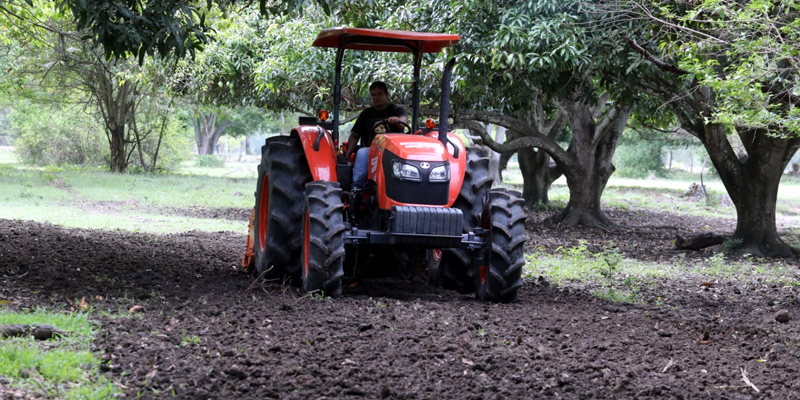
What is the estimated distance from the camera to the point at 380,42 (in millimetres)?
8508

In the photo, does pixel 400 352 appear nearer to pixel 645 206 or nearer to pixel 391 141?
pixel 391 141

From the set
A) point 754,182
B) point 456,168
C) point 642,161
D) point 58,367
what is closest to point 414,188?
point 456,168

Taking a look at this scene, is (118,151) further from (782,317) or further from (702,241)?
(782,317)

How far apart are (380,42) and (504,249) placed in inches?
97.2

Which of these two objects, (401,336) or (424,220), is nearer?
(401,336)

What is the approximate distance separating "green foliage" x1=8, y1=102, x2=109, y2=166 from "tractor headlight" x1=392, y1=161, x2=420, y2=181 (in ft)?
108

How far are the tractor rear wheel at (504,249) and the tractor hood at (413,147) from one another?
2.22 ft

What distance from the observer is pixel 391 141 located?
25.1ft

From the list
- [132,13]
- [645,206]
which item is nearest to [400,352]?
[132,13]

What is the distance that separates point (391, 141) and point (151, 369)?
336 centimetres

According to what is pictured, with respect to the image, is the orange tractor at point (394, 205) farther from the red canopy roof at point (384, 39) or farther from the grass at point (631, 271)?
the grass at point (631, 271)

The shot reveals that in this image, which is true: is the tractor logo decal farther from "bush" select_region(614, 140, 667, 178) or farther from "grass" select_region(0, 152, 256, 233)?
"bush" select_region(614, 140, 667, 178)

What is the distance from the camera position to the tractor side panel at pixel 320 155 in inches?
322

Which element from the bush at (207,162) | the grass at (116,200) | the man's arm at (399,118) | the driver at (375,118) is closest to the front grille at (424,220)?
the man's arm at (399,118)
